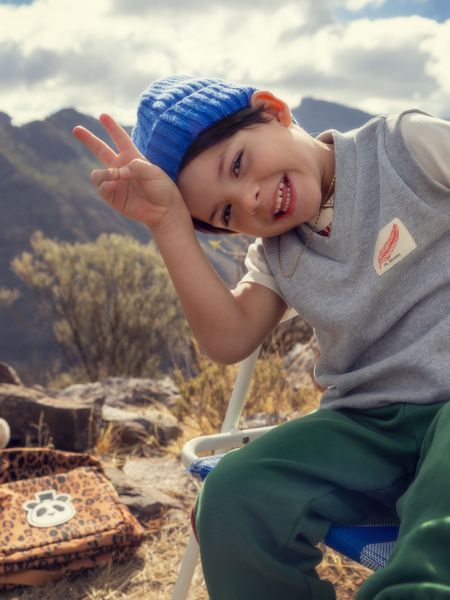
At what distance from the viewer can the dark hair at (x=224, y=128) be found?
55.5 inches

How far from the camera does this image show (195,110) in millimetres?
1425

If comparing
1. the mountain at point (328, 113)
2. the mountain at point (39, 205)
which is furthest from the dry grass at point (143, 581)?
the mountain at point (328, 113)

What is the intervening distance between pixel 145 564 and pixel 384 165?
1.36 m

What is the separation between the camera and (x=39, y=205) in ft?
110

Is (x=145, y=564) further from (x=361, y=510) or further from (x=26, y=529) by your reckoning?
(x=361, y=510)

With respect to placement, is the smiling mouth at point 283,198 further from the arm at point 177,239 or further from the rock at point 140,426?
the rock at point 140,426

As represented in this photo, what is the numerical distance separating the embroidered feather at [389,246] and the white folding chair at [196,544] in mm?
433

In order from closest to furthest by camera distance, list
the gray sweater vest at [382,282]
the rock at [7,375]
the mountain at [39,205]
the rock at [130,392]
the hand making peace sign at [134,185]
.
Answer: the gray sweater vest at [382,282]
the hand making peace sign at [134,185]
the rock at [7,375]
the rock at [130,392]
the mountain at [39,205]

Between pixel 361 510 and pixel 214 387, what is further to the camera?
pixel 214 387

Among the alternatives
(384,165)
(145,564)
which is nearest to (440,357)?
(384,165)

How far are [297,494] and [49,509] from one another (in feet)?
4.13

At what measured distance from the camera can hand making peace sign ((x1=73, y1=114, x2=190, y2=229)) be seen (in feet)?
4.56

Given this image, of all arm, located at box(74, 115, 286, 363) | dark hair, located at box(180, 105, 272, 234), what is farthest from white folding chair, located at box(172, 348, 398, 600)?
dark hair, located at box(180, 105, 272, 234)

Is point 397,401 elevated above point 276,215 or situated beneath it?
situated beneath
